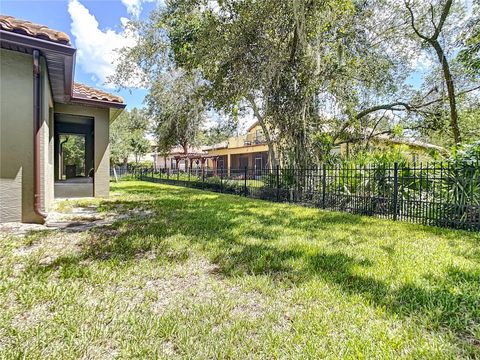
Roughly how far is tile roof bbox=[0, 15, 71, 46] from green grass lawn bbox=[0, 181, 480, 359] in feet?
11.0

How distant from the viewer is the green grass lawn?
1942mm

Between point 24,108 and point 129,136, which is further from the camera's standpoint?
point 129,136

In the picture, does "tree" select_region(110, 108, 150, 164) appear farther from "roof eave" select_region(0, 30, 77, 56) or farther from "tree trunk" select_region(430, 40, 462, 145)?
"tree trunk" select_region(430, 40, 462, 145)

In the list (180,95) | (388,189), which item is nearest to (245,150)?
(180,95)

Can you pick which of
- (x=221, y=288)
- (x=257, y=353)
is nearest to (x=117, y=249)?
(x=221, y=288)

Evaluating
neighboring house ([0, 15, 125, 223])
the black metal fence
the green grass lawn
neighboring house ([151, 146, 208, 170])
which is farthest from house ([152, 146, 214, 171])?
the green grass lawn

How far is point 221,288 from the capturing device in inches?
112

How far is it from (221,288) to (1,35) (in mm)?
5284

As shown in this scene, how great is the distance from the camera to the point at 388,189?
A: 720 centimetres

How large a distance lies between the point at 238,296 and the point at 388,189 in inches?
238

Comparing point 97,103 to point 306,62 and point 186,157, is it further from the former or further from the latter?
point 186,157

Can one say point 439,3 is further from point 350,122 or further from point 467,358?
point 467,358

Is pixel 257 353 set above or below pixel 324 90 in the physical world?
below

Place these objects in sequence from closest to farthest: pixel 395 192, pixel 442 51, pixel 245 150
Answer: pixel 395 192, pixel 442 51, pixel 245 150
